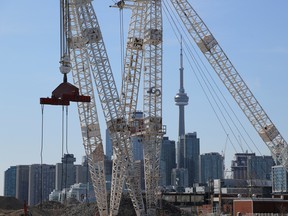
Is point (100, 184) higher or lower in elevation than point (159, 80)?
lower

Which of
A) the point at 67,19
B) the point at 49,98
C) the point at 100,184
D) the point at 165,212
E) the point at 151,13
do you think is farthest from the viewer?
the point at 165,212

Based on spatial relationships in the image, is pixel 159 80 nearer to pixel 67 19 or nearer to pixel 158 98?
pixel 158 98

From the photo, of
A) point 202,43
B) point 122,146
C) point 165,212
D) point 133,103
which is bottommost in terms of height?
point 165,212

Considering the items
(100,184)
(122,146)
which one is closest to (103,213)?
(100,184)

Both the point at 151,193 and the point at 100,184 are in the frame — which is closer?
the point at 100,184

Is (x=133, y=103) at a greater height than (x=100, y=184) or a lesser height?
greater

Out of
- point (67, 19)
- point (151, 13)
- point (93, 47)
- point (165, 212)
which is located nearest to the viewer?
point (67, 19)

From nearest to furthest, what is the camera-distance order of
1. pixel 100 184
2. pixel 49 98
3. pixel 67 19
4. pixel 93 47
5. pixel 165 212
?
pixel 49 98 < pixel 67 19 < pixel 93 47 < pixel 100 184 < pixel 165 212

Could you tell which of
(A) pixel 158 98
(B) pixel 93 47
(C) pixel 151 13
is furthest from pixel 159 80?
(B) pixel 93 47

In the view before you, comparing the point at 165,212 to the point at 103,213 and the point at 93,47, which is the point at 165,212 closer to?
the point at 103,213

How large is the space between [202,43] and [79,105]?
27030 mm

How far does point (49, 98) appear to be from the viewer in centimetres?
6278

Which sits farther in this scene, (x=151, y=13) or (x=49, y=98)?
(x=151, y=13)

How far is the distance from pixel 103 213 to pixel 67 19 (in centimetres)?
4246
